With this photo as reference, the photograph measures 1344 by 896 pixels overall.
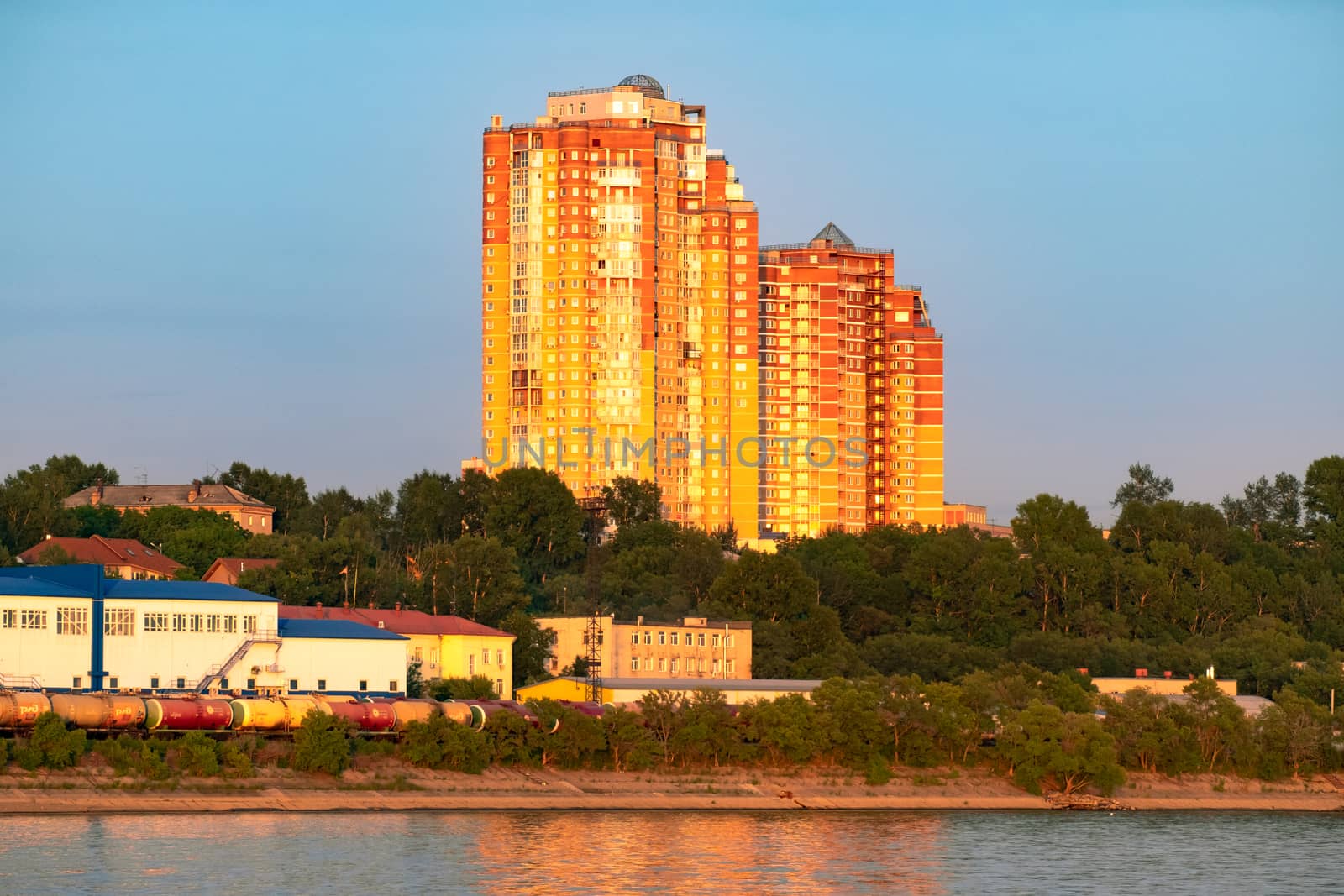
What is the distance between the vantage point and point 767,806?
10075 cm

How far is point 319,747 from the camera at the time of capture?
3669 inches

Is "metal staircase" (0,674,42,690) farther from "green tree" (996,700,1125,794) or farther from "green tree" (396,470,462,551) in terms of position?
"green tree" (396,470,462,551)

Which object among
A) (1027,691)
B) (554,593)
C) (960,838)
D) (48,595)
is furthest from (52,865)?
(554,593)

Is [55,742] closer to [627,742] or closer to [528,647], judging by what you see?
[627,742]

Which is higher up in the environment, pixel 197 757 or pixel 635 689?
pixel 635 689

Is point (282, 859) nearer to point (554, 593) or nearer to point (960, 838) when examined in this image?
point (960, 838)

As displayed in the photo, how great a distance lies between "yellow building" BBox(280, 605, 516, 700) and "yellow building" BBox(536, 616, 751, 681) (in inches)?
373

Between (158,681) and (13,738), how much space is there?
13511 mm

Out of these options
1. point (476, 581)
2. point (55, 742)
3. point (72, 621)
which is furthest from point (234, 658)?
point (476, 581)

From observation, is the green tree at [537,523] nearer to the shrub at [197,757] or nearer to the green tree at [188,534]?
the green tree at [188,534]

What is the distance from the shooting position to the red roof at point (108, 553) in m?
154

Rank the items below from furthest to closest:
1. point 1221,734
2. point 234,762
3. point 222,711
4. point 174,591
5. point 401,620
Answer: point 401,620
point 1221,734
point 174,591
point 222,711
point 234,762

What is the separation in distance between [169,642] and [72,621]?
14.4 ft

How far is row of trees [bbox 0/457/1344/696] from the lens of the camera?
144000 mm
